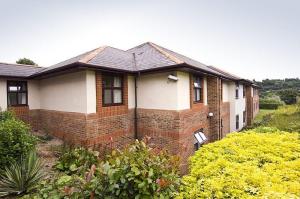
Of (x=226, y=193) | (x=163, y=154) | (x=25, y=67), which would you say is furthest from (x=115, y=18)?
(x=226, y=193)

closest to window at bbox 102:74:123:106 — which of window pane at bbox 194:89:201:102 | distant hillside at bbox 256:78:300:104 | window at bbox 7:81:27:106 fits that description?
window pane at bbox 194:89:201:102

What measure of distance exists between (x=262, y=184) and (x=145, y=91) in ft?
30.4

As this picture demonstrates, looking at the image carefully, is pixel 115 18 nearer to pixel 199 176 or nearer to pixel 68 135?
pixel 68 135

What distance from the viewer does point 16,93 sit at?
13.9 meters

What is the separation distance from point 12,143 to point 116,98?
5369mm

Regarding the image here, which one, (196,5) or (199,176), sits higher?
(196,5)

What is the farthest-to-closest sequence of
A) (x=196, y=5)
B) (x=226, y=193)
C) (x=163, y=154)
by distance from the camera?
(x=196, y=5) < (x=163, y=154) < (x=226, y=193)

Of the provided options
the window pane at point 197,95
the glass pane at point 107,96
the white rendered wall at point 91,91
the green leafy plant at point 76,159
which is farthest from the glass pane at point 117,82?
the window pane at point 197,95

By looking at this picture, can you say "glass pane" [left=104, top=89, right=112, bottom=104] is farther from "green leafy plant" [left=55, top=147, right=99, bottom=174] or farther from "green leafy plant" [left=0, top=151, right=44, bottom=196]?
"green leafy plant" [left=0, top=151, right=44, bottom=196]

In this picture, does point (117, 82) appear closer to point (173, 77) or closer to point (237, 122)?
point (173, 77)

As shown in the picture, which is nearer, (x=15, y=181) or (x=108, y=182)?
(x=108, y=182)

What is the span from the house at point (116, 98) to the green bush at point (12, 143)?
108 inches

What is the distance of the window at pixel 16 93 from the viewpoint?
44.3 ft

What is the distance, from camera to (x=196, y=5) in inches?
542
